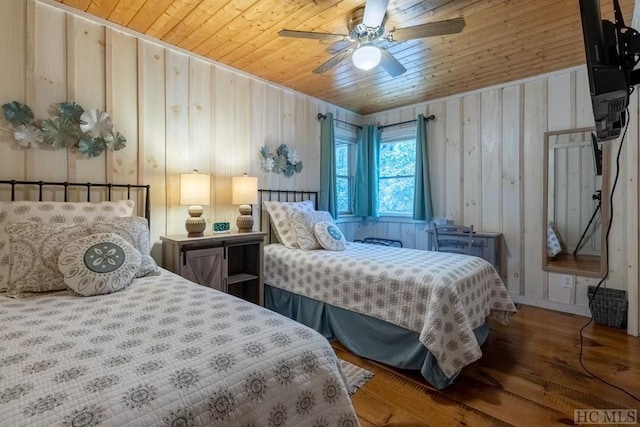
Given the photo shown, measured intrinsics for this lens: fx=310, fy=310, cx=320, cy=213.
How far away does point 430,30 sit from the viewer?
6.40 ft

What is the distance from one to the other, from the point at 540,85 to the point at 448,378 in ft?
10.5

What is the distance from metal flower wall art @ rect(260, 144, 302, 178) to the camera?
348 cm

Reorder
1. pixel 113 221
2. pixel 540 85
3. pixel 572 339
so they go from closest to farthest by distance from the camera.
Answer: pixel 113 221, pixel 572 339, pixel 540 85

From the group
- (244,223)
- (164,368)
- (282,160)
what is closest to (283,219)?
(244,223)

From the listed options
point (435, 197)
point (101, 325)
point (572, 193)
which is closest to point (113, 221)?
point (101, 325)

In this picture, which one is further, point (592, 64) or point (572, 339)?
point (572, 339)

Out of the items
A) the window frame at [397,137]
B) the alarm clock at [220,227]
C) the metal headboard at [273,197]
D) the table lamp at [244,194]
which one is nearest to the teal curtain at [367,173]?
the window frame at [397,137]

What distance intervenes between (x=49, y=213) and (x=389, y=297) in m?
2.20

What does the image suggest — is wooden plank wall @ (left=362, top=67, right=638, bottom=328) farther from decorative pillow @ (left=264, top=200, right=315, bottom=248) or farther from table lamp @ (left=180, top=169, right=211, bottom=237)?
table lamp @ (left=180, top=169, right=211, bottom=237)

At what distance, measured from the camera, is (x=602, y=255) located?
303 cm

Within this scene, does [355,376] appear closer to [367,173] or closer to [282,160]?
[282,160]

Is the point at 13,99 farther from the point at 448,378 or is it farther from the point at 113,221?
the point at 448,378

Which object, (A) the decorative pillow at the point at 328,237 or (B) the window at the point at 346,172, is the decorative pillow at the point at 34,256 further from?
(B) the window at the point at 346,172

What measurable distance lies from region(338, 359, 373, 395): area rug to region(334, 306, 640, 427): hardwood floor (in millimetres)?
44
